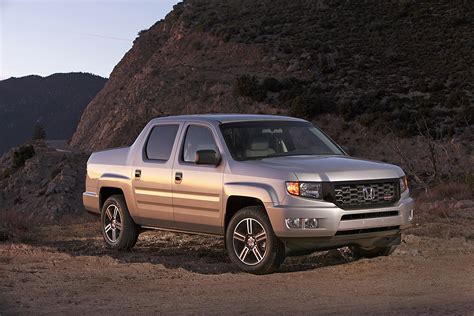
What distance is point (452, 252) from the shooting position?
9336 millimetres

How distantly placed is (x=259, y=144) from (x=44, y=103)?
12046cm

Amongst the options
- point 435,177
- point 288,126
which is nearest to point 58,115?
point 435,177

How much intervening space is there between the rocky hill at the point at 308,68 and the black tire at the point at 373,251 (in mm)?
30763

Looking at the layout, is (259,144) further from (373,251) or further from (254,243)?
(373,251)

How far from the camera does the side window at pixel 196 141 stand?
8898 mm

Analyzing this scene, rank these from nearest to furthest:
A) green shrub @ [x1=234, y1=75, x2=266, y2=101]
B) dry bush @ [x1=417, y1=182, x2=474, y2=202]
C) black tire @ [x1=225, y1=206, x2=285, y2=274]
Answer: black tire @ [x1=225, y1=206, x2=285, y2=274]
dry bush @ [x1=417, y1=182, x2=474, y2=202]
green shrub @ [x1=234, y1=75, x2=266, y2=101]

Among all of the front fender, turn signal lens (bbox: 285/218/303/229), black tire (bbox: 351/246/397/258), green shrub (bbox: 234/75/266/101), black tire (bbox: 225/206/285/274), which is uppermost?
green shrub (bbox: 234/75/266/101)

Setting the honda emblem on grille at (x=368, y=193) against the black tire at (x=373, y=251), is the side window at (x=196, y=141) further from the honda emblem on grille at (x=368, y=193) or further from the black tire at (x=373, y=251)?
the black tire at (x=373, y=251)

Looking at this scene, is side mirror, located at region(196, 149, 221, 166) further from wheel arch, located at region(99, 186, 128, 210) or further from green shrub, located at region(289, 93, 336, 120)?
green shrub, located at region(289, 93, 336, 120)

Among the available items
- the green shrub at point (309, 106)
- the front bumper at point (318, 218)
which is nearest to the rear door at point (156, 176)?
the front bumper at point (318, 218)

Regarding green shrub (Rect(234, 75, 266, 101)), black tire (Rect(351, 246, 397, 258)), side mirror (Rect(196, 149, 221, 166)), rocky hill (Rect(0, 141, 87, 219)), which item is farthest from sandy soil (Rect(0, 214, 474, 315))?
green shrub (Rect(234, 75, 266, 101))

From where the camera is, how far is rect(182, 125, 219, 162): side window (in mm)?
8898

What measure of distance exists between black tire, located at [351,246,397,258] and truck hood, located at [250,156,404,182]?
3.41 feet

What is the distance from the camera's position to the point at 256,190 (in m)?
7.92
